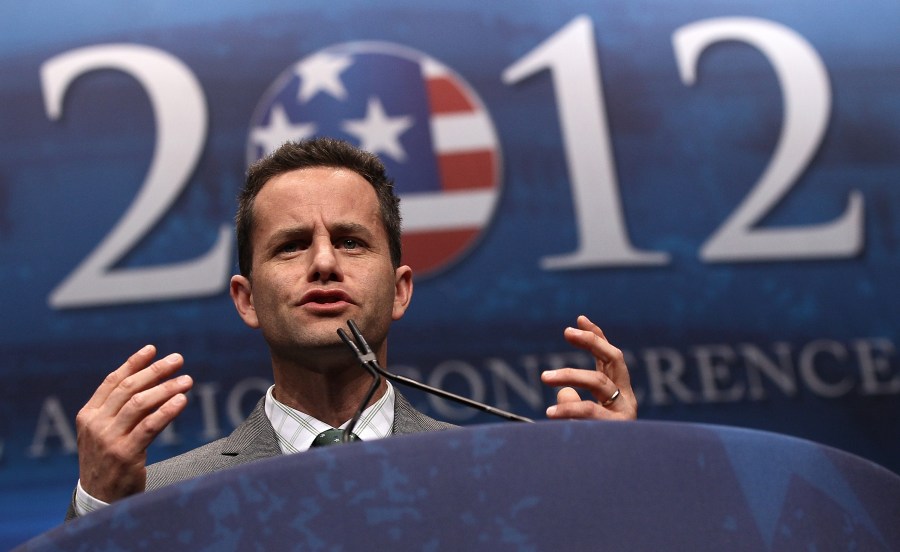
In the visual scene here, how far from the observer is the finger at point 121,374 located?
1346mm

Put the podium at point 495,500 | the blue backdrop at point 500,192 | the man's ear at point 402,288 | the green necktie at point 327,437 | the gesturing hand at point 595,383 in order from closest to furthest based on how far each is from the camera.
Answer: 1. the podium at point 495,500
2. the gesturing hand at point 595,383
3. the green necktie at point 327,437
4. the man's ear at point 402,288
5. the blue backdrop at point 500,192

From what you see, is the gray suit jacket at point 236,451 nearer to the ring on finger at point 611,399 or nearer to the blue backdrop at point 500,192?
the ring on finger at point 611,399

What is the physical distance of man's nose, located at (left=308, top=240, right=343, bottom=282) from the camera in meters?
1.66

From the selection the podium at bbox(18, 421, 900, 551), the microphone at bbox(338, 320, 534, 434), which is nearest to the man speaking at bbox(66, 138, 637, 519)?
the microphone at bbox(338, 320, 534, 434)

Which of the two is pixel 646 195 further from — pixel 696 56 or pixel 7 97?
pixel 7 97

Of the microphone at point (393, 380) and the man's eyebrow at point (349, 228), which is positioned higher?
the man's eyebrow at point (349, 228)

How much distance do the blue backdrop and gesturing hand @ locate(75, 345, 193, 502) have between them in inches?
66.8

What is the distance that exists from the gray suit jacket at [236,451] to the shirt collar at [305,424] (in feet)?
0.04

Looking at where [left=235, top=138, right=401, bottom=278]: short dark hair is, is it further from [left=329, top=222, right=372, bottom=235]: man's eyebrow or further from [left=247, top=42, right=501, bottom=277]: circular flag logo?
[left=247, top=42, right=501, bottom=277]: circular flag logo

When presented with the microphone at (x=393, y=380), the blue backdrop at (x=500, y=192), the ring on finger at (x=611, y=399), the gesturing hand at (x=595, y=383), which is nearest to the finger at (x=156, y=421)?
the microphone at (x=393, y=380)

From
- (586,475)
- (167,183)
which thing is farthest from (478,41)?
(586,475)

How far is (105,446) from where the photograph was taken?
1.34m

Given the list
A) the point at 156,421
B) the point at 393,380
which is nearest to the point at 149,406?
the point at 156,421

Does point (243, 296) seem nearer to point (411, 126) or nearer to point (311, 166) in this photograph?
point (311, 166)
